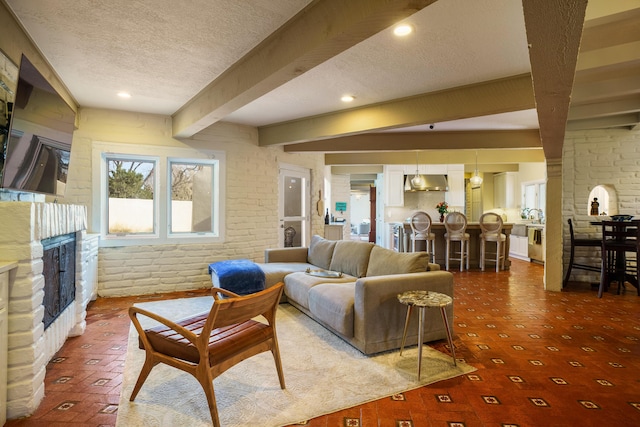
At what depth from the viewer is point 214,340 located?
6.91 feet

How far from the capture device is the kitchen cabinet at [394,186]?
31.5ft

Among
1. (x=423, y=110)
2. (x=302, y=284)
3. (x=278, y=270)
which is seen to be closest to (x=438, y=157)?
(x=423, y=110)

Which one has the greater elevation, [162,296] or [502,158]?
[502,158]

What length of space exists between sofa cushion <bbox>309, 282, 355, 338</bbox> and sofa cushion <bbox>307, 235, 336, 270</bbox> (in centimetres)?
108

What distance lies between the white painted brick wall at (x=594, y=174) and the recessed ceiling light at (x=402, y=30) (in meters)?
4.61

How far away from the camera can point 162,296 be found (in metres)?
4.86

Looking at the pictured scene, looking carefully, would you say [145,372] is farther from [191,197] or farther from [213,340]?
[191,197]

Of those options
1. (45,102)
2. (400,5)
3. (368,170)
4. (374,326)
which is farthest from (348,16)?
(368,170)

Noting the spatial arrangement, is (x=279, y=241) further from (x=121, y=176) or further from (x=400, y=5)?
(x=400, y=5)

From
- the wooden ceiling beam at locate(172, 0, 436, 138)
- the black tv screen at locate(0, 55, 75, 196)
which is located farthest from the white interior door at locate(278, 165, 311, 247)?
the black tv screen at locate(0, 55, 75, 196)

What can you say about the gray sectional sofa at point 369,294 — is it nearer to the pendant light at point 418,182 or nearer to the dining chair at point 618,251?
the dining chair at point 618,251

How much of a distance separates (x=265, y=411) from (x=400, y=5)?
2321 mm

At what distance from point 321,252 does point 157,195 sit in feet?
8.33

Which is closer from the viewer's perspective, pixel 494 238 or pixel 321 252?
pixel 321 252
